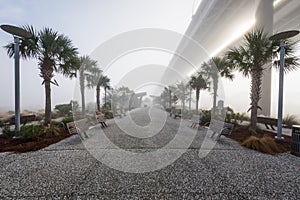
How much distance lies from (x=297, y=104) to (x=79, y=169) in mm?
19444

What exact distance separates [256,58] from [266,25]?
12.3 meters

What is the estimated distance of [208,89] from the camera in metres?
17.9

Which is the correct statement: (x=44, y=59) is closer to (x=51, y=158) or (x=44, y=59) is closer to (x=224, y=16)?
(x=51, y=158)

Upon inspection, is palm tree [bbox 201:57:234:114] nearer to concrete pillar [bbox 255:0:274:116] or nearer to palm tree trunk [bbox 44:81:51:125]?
concrete pillar [bbox 255:0:274:116]

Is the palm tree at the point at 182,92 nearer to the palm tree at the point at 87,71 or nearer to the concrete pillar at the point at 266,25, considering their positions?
the concrete pillar at the point at 266,25

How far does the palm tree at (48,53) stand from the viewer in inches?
312

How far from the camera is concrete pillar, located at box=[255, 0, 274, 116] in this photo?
16188 millimetres

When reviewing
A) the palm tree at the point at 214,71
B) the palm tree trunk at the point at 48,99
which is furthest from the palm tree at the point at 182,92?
the palm tree trunk at the point at 48,99

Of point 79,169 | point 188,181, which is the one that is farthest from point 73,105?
point 188,181

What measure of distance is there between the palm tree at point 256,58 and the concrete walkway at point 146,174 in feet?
11.9

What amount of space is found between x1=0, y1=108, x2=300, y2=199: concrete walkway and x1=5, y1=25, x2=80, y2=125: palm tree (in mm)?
4578

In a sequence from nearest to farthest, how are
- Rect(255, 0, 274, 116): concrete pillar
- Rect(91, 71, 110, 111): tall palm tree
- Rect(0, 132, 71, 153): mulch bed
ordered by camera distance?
Rect(0, 132, 71, 153): mulch bed
Rect(255, 0, 274, 116): concrete pillar
Rect(91, 71, 110, 111): tall palm tree

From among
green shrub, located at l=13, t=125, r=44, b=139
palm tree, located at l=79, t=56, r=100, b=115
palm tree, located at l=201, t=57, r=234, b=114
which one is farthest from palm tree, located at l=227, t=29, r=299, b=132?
palm tree, located at l=79, t=56, r=100, b=115

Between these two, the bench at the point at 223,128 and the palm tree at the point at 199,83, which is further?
the palm tree at the point at 199,83
